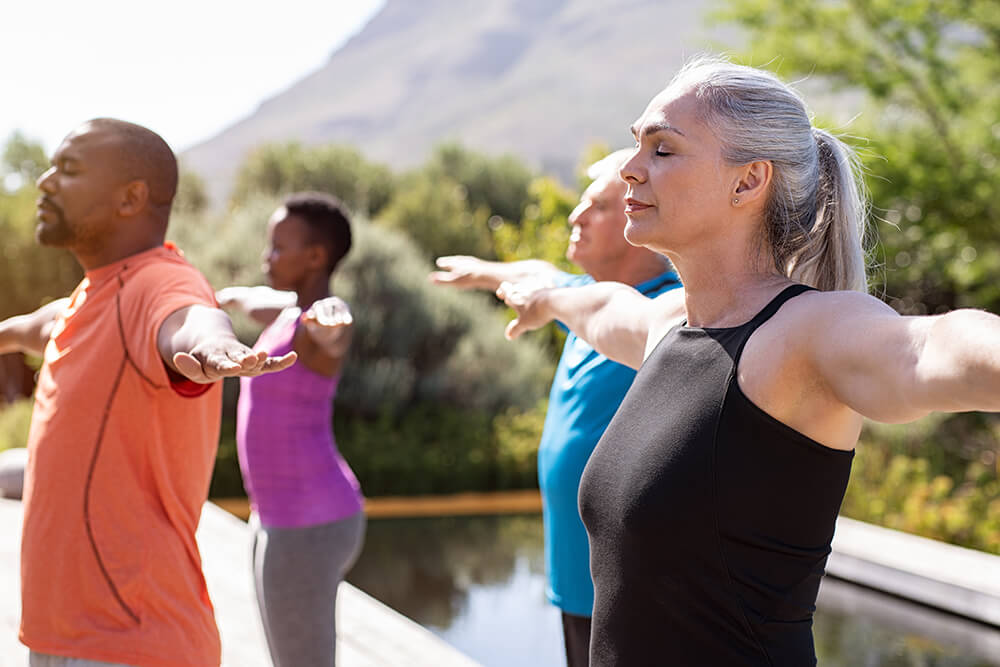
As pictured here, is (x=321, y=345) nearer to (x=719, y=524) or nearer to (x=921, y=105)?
(x=719, y=524)

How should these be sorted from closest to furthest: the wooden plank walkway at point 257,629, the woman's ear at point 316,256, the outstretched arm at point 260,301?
the outstretched arm at point 260,301
the woman's ear at point 316,256
the wooden plank walkway at point 257,629

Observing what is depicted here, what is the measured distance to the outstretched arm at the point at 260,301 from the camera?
12.2 feet

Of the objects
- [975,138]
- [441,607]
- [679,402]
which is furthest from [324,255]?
[975,138]

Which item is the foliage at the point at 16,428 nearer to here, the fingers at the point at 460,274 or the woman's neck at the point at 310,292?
the woman's neck at the point at 310,292

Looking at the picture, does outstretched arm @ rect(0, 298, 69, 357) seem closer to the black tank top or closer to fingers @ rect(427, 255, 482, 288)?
fingers @ rect(427, 255, 482, 288)

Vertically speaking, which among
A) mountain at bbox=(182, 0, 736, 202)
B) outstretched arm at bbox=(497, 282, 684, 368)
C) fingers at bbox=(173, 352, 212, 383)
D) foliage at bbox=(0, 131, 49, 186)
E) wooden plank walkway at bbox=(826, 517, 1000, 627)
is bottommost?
mountain at bbox=(182, 0, 736, 202)

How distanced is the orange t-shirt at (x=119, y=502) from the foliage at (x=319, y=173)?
22487 mm

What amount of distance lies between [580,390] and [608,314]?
0.67 metres

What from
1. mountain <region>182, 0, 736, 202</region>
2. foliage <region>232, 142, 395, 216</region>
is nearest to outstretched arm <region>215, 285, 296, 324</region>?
foliage <region>232, 142, 395, 216</region>

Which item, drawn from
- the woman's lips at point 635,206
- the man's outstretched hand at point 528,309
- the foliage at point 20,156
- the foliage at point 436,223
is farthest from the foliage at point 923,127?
the foliage at point 20,156

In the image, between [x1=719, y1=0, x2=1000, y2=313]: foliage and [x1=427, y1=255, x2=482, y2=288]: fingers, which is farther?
[x1=719, y1=0, x2=1000, y2=313]: foliage

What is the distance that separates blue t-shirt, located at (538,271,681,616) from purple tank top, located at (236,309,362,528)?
3.34 feet

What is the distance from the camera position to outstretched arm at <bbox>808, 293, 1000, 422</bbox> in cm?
108

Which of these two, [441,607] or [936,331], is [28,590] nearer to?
[936,331]
